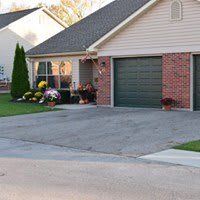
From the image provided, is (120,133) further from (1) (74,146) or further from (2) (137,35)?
(2) (137,35)

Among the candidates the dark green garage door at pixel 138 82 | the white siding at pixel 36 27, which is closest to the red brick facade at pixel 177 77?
the dark green garage door at pixel 138 82

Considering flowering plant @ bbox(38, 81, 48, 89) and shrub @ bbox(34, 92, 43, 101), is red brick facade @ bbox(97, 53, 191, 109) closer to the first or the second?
shrub @ bbox(34, 92, 43, 101)

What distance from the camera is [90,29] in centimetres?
2730

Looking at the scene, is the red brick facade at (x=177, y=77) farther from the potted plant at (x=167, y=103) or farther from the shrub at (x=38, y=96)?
the shrub at (x=38, y=96)

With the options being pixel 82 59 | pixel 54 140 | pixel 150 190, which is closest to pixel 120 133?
pixel 54 140

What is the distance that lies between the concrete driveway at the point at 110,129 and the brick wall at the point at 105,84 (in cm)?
208

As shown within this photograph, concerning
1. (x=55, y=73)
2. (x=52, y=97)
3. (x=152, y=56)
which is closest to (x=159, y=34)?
(x=152, y=56)

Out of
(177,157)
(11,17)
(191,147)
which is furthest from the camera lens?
(11,17)

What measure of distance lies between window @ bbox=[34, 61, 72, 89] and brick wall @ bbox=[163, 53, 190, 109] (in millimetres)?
7979

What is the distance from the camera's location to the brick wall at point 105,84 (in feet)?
71.1

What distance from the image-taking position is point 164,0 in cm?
1922

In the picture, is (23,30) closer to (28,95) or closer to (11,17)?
(11,17)

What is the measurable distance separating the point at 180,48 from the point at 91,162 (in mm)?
10265

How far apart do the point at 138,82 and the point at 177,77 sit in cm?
217
